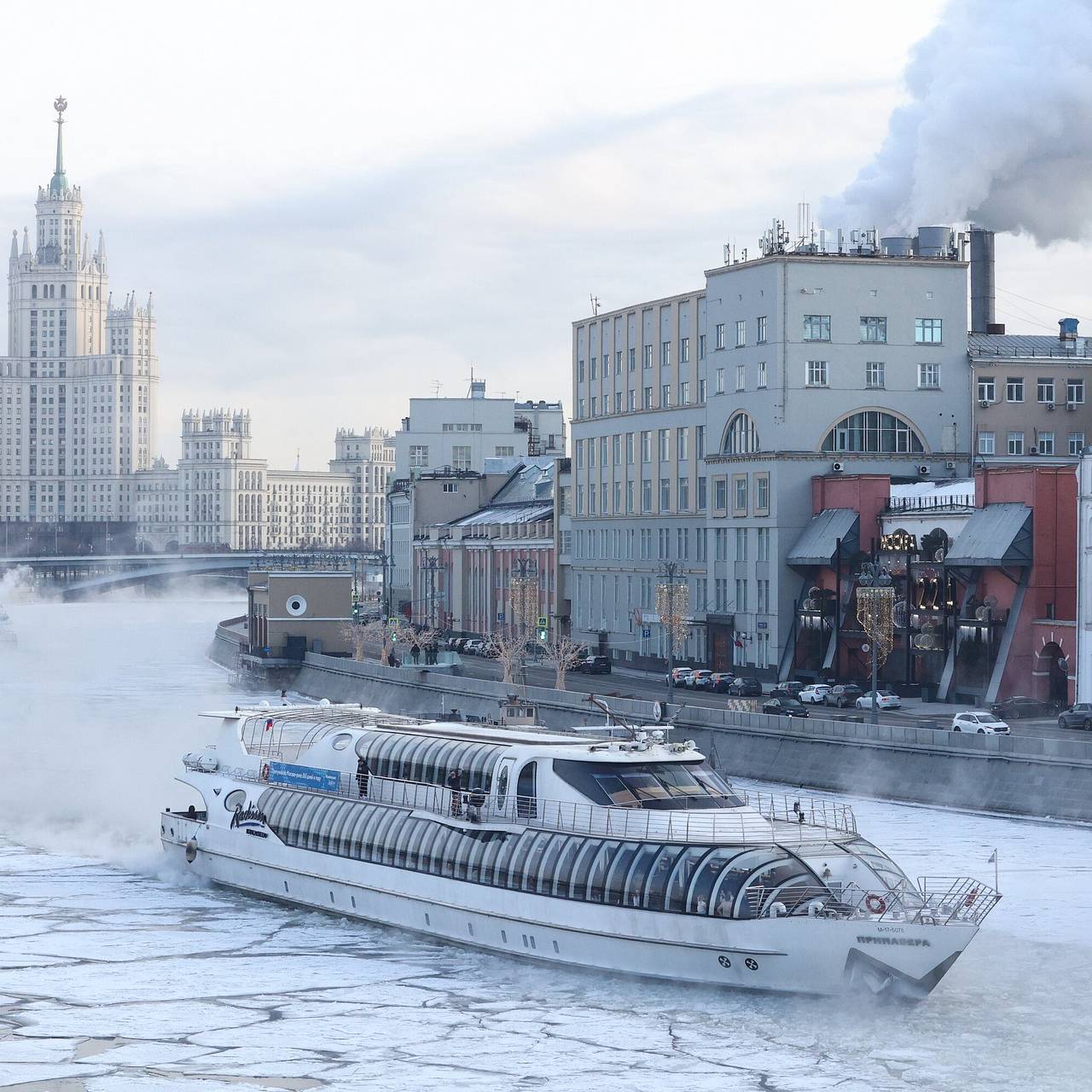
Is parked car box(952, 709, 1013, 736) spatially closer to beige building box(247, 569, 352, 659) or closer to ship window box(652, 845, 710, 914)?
ship window box(652, 845, 710, 914)

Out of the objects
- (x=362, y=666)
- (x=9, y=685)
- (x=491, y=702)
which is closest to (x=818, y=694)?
(x=491, y=702)

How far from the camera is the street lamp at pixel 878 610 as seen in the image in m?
76.2

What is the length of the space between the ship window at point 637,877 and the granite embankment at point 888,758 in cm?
907

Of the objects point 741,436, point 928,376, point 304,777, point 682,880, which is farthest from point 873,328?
point 682,880

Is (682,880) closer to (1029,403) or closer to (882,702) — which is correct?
(882,702)

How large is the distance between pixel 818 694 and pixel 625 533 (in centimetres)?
3317

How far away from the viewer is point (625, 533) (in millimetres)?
110125

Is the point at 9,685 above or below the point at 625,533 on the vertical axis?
below

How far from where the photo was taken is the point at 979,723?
63.4 metres

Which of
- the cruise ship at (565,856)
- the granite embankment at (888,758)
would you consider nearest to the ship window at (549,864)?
the cruise ship at (565,856)

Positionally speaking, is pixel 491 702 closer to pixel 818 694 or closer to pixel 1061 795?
pixel 818 694

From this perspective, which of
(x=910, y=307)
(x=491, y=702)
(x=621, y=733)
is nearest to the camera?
(x=621, y=733)

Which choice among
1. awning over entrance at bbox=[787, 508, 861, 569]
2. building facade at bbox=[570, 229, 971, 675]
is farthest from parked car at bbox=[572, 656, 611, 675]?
awning over entrance at bbox=[787, 508, 861, 569]

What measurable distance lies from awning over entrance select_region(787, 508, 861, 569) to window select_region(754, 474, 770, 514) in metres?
2.56
